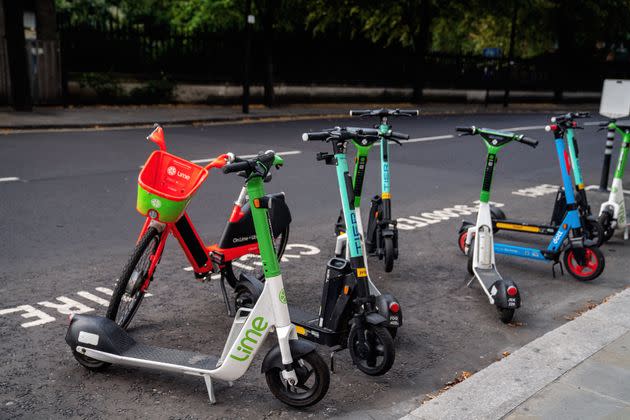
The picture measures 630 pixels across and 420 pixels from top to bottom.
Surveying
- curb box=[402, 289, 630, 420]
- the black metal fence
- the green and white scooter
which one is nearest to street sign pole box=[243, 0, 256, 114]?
the black metal fence

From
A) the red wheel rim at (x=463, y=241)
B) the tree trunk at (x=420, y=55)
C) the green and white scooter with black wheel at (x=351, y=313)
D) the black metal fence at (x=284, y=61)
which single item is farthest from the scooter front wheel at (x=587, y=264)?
the tree trunk at (x=420, y=55)

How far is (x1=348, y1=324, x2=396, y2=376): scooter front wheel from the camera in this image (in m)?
4.09

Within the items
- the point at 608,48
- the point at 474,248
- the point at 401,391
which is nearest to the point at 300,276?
the point at 474,248

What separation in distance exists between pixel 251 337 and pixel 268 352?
149 mm

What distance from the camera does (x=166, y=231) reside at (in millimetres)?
4590

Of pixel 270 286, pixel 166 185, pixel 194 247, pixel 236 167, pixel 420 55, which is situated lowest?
pixel 194 247

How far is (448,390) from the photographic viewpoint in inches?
158

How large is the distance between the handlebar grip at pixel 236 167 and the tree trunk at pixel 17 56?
1588cm

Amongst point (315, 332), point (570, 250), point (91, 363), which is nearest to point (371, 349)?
point (315, 332)

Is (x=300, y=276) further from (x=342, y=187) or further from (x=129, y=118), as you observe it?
(x=129, y=118)

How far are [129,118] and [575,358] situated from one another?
15.2 meters

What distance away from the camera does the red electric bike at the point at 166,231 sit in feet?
14.2

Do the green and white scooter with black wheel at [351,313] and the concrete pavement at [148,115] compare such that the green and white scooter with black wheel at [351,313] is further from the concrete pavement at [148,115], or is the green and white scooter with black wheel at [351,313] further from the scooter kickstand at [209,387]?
the concrete pavement at [148,115]

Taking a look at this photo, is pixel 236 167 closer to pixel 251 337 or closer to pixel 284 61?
pixel 251 337
